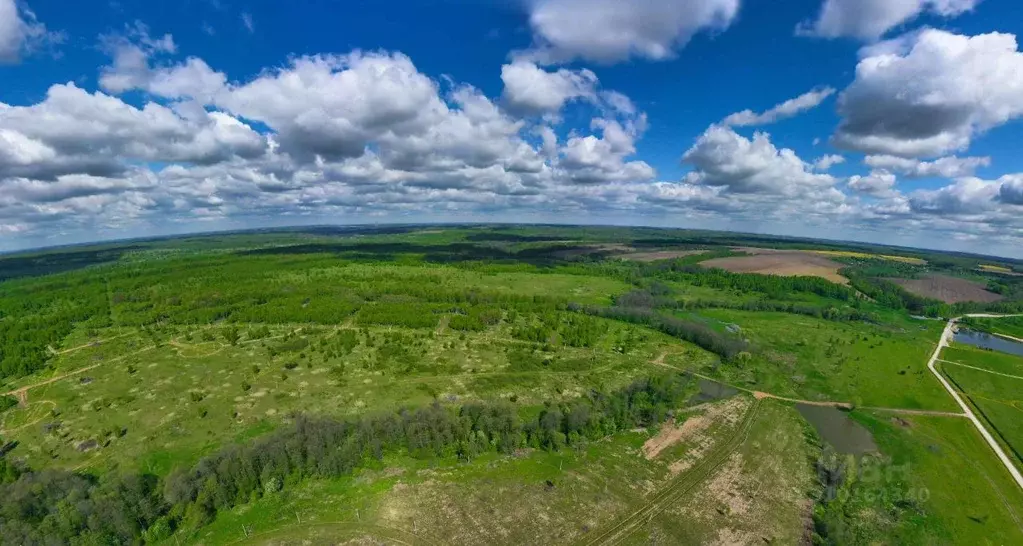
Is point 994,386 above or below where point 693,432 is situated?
below

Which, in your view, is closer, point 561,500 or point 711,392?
point 561,500


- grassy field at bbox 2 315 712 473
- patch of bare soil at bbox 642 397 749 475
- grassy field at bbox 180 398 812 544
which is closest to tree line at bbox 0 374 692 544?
grassy field at bbox 180 398 812 544

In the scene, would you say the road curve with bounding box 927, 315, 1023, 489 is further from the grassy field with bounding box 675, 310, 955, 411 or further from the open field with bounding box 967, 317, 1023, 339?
the open field with bounding box 967, 317, 1023, 339

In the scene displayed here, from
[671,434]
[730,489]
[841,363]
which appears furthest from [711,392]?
[841,363]

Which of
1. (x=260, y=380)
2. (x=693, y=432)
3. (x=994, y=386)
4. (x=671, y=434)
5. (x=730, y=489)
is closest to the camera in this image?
(x=730, y=489)

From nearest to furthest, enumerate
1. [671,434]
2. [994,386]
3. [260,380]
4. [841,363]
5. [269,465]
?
[269,465]
[671,434]
[260,380]
[994,386]
[841,363]

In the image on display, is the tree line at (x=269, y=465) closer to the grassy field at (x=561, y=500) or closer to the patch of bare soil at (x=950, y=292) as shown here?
the grassy field at (x=561, y=500)

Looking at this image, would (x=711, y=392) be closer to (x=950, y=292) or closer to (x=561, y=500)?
(x=561, y=500)

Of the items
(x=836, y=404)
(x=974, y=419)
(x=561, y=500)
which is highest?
(x=561, y=500)
